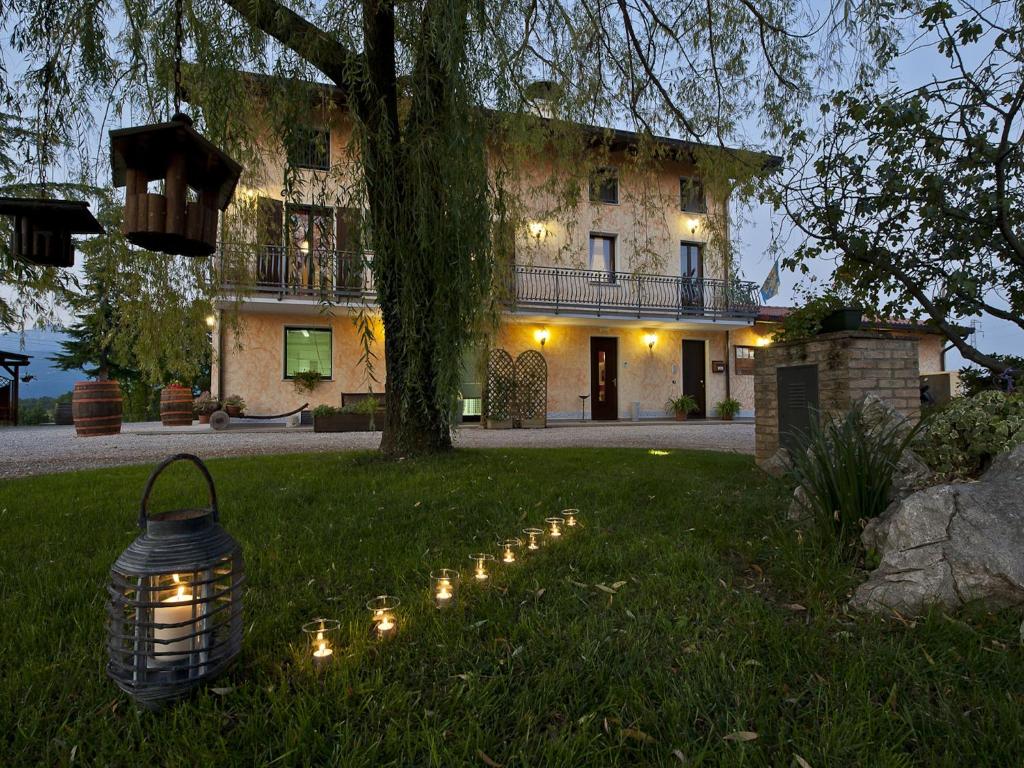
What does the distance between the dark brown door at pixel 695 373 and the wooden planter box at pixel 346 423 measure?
30.9 feet

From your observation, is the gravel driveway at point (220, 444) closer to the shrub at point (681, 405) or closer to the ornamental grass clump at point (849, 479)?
the ornamental grass clump at point (849, 479)

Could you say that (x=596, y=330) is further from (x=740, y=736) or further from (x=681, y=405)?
(x=740, y=736)

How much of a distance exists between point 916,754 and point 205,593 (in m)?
1.86

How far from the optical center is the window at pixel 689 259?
15438mm

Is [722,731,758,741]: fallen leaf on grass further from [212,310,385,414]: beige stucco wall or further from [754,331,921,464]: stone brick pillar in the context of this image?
[212,310,385,414]: beige stucco wall

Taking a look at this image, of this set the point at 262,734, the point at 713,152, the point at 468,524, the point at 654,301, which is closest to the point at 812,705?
the point at 262,734

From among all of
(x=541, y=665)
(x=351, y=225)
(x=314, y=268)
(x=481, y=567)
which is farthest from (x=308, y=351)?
(x=541, y=665)

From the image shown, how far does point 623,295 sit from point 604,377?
235cm

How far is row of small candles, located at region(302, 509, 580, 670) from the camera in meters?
1.58

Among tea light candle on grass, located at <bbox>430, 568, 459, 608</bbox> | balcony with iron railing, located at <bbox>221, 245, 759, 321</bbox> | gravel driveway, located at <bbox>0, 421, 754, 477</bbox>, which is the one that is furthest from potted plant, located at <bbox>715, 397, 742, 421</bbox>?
tea light candle on grass, located at <bbox>430, 568, 459, 608</bbox>

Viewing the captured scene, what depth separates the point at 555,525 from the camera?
2799 mm

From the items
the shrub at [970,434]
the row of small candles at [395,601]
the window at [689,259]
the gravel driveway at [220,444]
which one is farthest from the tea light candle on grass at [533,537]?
the window at [689,259]

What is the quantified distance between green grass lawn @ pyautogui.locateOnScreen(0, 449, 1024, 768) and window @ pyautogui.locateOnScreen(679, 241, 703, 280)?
1358 centimetres

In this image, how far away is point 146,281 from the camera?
5.11 metres
